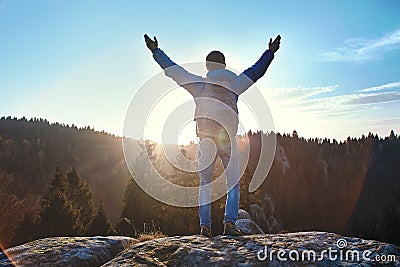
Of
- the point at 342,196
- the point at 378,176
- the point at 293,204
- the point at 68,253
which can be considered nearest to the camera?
the point at 68,253

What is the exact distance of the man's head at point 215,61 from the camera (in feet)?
15.1

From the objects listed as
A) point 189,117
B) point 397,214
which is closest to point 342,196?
point 397,214

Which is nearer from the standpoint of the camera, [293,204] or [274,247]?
[274,247]

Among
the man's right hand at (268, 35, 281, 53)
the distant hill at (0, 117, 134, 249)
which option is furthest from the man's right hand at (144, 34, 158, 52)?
the distant hill at (0, 117, 134, 249)

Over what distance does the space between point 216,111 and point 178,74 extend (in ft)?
2.28

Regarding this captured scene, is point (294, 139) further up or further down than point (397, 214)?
further up

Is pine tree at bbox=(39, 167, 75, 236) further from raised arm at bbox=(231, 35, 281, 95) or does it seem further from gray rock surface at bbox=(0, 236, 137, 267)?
raised arm at bbox=(231, 35, 281, 95)

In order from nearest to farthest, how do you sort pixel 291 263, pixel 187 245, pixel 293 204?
pixel 291 263 < pixel 187 245 < pixel 293 204

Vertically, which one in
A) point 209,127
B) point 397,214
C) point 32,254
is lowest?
point 397,214

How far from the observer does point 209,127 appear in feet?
14.8

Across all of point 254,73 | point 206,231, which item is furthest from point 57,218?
point 254,73

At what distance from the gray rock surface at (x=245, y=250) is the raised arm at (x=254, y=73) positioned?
6.05ft

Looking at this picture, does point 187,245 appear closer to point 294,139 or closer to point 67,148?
point 294,139

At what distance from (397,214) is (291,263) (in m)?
48.1
